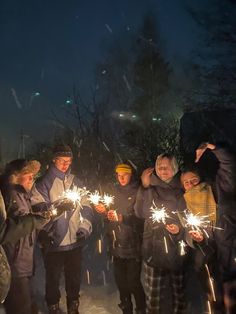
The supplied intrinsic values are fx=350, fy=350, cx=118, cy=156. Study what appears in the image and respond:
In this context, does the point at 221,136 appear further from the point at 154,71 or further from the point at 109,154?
the point at 154,71

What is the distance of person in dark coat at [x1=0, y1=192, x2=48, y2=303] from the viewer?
3.56 meters

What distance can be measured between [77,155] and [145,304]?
28.0 feet

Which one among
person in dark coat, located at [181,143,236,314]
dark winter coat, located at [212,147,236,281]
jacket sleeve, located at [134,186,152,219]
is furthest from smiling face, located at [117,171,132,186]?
dark winter coat, located at [212,147,236,281]

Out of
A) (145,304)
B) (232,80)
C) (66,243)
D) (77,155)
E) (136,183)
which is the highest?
(232,80)

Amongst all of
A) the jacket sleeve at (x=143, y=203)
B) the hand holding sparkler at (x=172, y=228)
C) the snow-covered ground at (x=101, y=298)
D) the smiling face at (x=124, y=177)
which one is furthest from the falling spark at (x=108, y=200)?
the snow-covered ground at (x=101, y=298)

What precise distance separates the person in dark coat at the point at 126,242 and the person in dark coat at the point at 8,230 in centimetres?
154

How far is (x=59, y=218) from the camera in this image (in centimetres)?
541

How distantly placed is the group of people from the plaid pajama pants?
0.05 feet

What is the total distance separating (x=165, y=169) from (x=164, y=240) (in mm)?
994

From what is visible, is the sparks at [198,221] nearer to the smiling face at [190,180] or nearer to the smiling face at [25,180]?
the smiling face at [190,180]

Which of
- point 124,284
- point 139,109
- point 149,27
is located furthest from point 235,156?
A: point 149,27

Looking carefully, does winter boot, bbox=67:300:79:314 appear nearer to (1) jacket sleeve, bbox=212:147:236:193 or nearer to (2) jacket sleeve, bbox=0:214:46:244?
(2) jacket sleeve, bbox=0:214:46:244

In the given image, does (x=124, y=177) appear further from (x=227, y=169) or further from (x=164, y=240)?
(x=227, y=169)

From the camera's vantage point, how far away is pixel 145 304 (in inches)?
206
